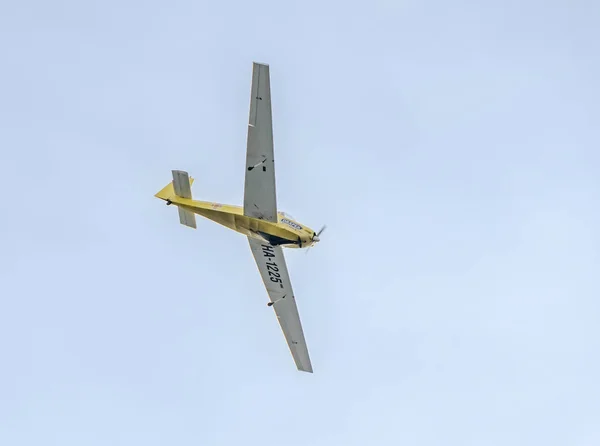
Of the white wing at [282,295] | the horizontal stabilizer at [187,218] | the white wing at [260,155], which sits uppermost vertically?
the horizontal stabilizer at [187,218]

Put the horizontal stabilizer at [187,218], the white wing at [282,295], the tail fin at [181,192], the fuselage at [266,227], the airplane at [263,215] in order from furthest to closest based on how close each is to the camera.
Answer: the horizontal stabilizer at [187,218], the white wing at [282,295], the tail fin at [181,192], the fuselage at [266,227], the airplane at [263,215]

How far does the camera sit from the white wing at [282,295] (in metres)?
45.7

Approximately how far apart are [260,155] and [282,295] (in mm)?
10105

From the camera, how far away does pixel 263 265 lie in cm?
4631

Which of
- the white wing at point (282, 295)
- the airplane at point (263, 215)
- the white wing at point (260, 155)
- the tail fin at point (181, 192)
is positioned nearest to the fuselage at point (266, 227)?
the airplane at point (263, 215)

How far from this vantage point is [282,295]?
47.0 metres

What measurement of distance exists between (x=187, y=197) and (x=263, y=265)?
584 centimetres

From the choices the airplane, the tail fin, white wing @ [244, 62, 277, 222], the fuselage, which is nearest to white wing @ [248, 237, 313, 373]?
the airplane

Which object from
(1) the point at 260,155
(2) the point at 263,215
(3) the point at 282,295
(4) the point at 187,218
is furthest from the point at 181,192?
(3) the point at 282,295

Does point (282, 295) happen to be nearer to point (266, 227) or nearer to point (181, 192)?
point (266, 227)

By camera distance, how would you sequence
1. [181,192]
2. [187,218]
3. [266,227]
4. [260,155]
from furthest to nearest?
[187,218], [181,192], [266,227], [260,155]

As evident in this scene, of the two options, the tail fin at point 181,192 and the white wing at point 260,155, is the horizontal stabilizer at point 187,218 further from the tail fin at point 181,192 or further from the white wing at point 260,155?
the white wing at point 260,155

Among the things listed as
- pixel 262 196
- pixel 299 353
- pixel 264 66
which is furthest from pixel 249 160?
pixel 299 353

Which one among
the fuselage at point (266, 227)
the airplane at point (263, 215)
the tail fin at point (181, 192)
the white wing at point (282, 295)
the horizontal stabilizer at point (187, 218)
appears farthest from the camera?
the horizontal stabilizer at point (187, 218)
